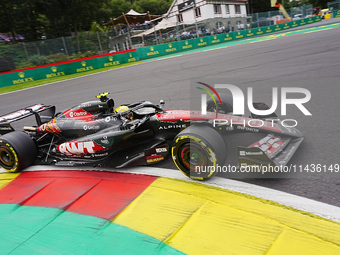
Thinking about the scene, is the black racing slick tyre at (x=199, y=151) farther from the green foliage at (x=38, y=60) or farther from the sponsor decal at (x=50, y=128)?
the green foliage at (x=38, y=60)

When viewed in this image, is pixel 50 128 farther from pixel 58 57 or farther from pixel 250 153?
pixel 58 57

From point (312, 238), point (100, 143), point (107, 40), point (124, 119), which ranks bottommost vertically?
point (312, 238)

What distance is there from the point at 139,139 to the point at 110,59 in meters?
17.3

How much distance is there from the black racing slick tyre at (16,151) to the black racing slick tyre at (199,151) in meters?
2.54

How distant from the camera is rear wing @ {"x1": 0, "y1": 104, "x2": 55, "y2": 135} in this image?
467 centimetres

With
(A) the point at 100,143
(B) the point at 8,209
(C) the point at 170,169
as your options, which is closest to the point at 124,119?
(A) the point at 100,143

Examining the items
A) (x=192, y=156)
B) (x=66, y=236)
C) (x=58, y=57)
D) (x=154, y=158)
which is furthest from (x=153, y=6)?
(x=66, y=236)

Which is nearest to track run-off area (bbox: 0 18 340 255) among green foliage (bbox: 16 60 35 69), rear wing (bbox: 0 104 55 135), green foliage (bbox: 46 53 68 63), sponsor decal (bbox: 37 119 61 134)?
sponsor decal (bbox: 37 119 61 134)

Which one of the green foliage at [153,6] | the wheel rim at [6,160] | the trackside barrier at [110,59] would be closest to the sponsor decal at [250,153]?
the wheel rim at [6,160]

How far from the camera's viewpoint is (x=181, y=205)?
2941mm

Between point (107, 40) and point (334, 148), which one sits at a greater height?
point (107, 40)

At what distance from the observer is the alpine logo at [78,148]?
13.1ft

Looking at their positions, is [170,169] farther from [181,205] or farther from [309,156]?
[309,156]

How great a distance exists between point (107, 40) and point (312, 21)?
2912cm
